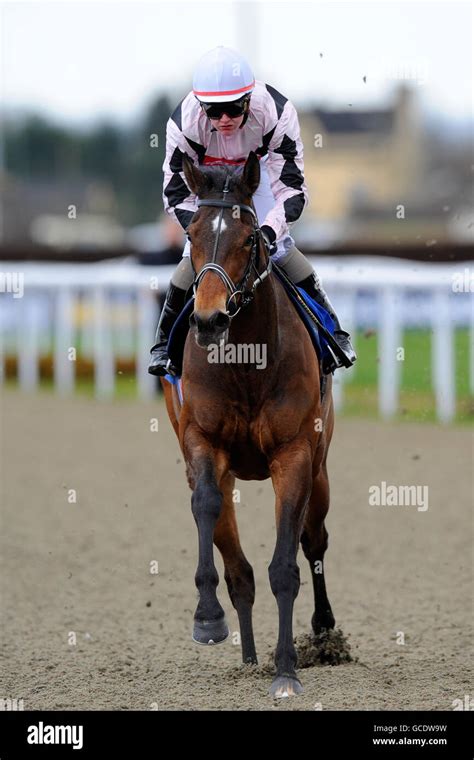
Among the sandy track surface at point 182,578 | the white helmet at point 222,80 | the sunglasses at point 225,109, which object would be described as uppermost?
the white helmet at point 222,80

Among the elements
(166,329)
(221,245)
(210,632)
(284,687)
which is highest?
(221,245)

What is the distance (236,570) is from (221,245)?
5.56 ft

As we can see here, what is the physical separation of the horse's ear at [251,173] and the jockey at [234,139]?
0.68ft

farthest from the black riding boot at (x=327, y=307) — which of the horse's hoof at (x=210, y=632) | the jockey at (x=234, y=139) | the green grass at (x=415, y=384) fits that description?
the green grass at (x=415, y=384)

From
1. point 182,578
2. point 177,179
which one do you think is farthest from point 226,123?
point 182,578

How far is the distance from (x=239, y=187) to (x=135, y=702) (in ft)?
6.79

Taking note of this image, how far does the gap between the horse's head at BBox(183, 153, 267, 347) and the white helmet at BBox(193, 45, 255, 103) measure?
31 cm

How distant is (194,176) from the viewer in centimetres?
528

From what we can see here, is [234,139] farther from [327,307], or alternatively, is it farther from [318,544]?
[318,544]

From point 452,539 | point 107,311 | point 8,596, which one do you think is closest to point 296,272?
point 8,596

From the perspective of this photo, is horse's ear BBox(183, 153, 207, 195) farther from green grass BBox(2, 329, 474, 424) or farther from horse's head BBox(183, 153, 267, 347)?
green grass BBox(2, 329, 474, 424)

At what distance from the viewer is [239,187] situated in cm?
528

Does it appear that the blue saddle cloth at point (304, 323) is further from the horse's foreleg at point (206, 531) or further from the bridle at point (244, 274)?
the horse's foreleg at point (206, 531)

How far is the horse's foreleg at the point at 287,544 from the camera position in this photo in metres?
5.26
